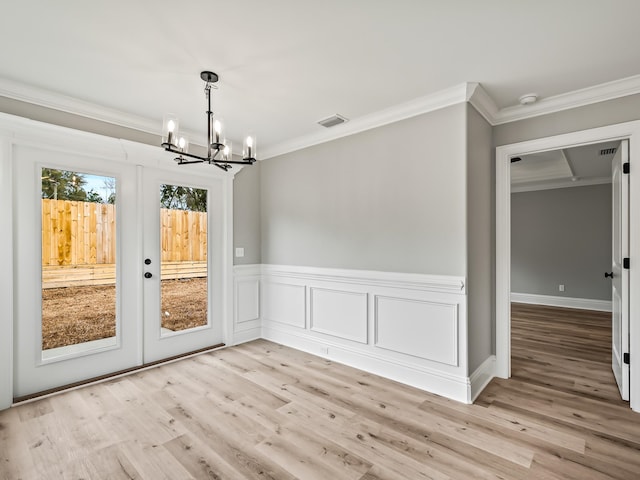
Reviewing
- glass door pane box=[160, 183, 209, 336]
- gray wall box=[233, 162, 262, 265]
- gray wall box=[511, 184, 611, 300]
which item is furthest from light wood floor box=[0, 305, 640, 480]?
gray wall box=[511, 184, 611, 300]

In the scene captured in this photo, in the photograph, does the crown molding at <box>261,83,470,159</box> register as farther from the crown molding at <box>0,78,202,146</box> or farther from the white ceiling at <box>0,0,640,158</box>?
the crown molding at <box>0,78,202,146</box>

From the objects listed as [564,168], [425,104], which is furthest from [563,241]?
[425,104]

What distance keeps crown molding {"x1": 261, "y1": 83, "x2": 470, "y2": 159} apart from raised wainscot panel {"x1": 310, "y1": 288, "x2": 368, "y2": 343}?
1.73 metres

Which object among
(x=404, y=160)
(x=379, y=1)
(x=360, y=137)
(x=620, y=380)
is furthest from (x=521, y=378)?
(x=379, y=1)

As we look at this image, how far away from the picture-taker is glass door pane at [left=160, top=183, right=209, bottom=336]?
3.70 metres

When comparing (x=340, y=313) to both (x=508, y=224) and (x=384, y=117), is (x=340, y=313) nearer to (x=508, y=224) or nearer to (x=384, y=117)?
(x=508, y=224)

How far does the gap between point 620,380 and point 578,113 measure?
233cm

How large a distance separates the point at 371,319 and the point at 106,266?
2.66 meters

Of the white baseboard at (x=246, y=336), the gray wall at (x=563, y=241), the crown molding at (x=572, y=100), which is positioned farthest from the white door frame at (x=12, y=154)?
the gray wall at (x=563, y=241)

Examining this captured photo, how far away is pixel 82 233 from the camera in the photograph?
10.2ft

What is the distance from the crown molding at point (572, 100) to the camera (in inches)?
103

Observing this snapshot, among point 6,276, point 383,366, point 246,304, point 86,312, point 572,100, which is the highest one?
point 572,100

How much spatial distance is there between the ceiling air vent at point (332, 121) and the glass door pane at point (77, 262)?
2187mm

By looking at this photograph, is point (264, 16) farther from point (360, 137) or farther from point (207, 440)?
point (207, 440)
